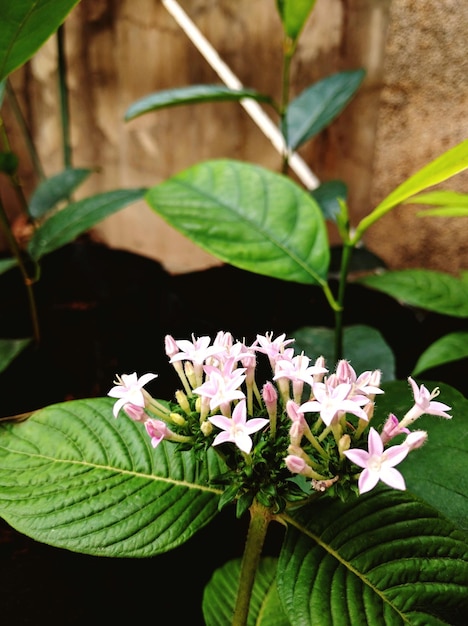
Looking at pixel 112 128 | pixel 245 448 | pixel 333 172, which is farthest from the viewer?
pixel 112 128

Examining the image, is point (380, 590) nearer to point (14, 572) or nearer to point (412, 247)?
point (14, 572)

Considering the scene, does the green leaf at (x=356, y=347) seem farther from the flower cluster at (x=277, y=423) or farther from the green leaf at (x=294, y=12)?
the green leaf at (x=294, y=12)

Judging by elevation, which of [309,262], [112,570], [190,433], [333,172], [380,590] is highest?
[333,172]

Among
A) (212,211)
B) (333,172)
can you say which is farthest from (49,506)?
(333,172)

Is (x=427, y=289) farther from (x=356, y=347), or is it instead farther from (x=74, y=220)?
(x=74, y=220)

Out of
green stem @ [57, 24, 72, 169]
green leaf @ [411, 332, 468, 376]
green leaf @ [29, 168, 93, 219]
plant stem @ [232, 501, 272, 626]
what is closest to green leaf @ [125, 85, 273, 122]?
green leaf @ [29, 168, 93, 219]

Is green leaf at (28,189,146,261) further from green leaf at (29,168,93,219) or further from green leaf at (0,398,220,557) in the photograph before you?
green leaf at (0,398,220,557)

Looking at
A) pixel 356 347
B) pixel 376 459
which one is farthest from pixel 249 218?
pixel 376 459
